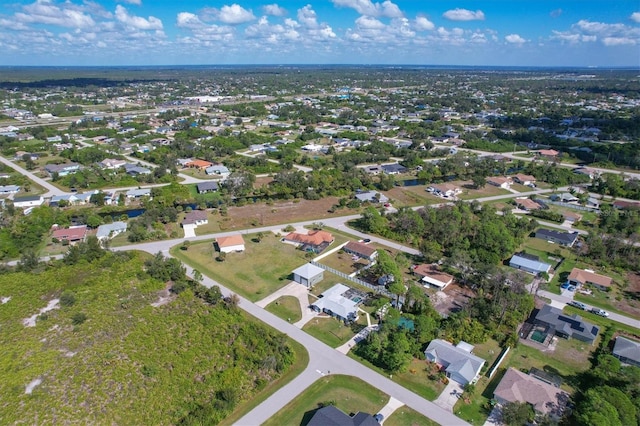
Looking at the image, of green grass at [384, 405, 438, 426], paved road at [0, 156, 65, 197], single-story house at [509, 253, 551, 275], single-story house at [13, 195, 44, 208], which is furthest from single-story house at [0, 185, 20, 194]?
single-story house at [509, 253, 551, 275]

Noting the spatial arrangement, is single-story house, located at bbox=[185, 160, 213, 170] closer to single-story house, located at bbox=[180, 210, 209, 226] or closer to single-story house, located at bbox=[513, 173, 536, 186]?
single-story house, located at bbox=[180, 210, 209, 226]

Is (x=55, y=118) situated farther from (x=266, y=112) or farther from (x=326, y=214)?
(x=326, y=214)

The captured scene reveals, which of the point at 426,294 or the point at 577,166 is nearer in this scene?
the point at 426,294

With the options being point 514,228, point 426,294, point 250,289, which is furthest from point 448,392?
point 514,228

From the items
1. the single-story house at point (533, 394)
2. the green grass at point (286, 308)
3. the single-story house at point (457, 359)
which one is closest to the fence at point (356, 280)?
the green grass at point (286, 308)

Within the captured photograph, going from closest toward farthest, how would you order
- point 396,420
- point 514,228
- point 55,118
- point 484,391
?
point 396,420 → point 484,391 → point 514,228 → point 55,118

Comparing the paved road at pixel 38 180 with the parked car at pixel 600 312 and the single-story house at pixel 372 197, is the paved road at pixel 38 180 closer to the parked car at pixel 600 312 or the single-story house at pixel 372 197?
the single-story house at pixel 372 197
